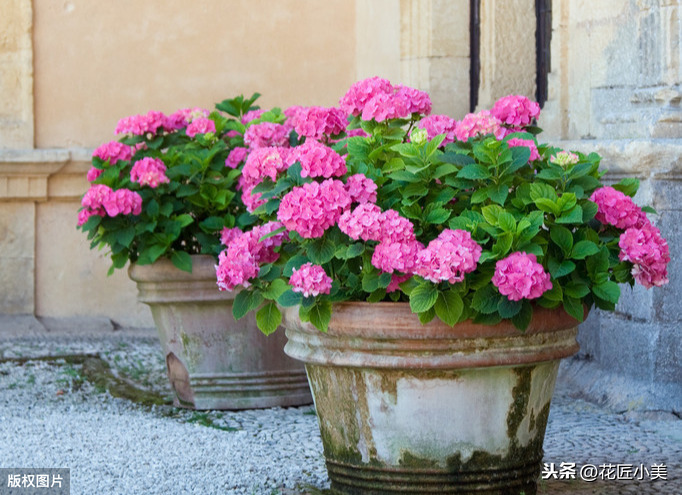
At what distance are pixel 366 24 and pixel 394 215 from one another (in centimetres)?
369

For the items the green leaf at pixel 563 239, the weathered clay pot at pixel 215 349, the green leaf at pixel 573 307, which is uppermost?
the green leaf at pixel 563 239

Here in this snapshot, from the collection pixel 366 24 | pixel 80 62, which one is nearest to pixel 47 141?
pixel 80 62

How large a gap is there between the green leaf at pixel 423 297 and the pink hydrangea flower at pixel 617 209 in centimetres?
50

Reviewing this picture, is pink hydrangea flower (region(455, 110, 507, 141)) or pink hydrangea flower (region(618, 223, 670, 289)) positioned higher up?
pink hydrangea flower (region(455, 110, 507, 141))

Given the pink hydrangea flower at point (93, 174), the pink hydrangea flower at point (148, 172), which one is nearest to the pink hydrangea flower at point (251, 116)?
the pink hydrangea flower at point (148, 172)

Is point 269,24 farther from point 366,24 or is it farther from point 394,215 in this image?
point 394,215

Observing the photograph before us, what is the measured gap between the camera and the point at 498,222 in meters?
2.57

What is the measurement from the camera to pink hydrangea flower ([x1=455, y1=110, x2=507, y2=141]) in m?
2.88

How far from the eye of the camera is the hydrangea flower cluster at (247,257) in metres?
2.82

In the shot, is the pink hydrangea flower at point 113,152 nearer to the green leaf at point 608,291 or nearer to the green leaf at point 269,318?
the green leaf at point 269,318

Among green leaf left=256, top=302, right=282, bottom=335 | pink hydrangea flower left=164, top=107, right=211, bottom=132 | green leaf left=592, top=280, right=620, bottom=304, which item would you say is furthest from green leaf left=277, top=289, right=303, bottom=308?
pink hydrangea flower left=164, top=107, right=211, bottom=132

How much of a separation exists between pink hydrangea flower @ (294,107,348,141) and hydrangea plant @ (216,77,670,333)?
189mm

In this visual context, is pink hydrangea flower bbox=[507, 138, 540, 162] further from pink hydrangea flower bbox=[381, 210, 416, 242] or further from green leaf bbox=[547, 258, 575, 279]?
pink hydrangea flower bbox=[381, 210, 416, 242]

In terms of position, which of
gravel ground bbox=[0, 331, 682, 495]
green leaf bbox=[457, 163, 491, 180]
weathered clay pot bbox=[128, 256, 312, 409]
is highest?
green leaf bbox=[457, 163, 491, 180]
